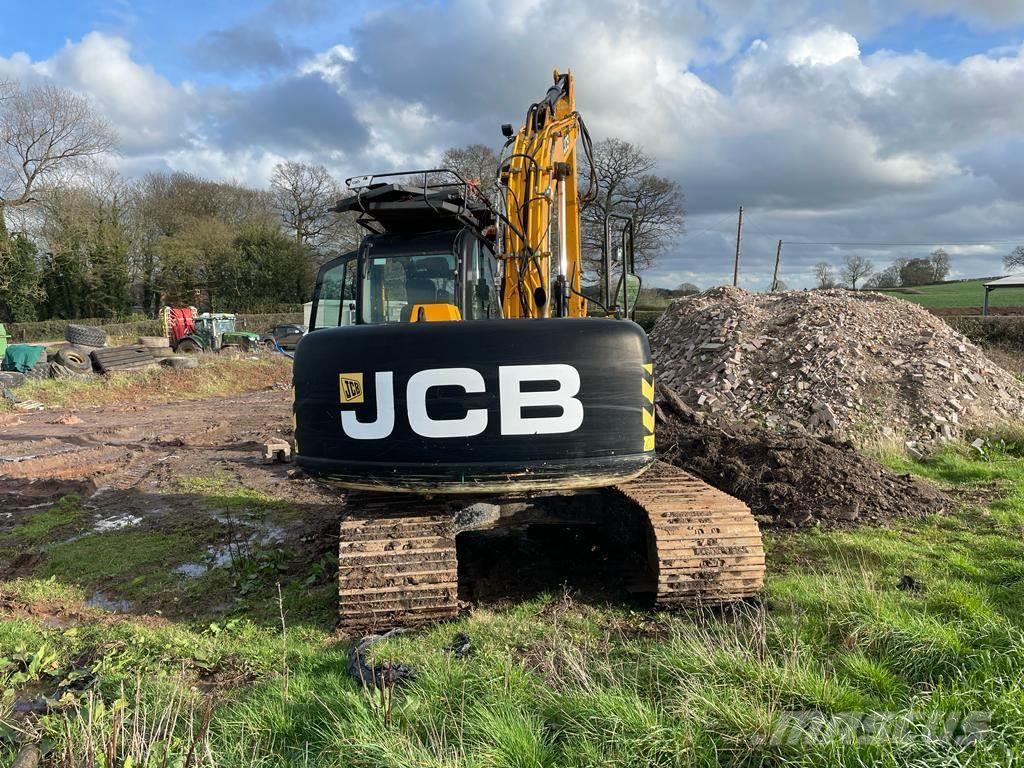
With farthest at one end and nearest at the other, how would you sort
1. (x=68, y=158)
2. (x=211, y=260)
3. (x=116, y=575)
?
(x=211, y=260), (x=68, y=158), (x=116, y=575)

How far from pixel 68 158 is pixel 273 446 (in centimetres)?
2783

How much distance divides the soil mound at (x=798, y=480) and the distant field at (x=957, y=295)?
31.5 metres

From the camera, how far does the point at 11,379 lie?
634 inches

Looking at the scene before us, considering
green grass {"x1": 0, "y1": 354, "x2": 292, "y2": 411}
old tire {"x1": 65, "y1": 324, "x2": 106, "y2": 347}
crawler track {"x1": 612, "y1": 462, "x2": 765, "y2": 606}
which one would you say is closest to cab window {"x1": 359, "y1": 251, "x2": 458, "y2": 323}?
crawler track {"x1": 612, "y1": 462, "x2": 765, "y2": 606}

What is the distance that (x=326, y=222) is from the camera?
148 feet

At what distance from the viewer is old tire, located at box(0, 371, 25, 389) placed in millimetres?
15891

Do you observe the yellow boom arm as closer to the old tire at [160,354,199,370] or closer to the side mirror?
the side mirror

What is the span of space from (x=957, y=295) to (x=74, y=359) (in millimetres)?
44458

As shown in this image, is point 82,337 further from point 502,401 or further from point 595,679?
point 595,679

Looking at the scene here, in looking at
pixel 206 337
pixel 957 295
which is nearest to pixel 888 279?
pixel 957 295

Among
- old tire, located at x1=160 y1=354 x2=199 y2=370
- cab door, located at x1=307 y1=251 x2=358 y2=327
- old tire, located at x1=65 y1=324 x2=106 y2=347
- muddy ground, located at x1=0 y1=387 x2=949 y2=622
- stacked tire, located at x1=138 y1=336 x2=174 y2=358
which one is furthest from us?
old tire, located at x1=65 y1=324 x2=106 y2=347

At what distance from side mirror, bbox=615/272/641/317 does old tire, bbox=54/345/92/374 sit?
17152 millimetres

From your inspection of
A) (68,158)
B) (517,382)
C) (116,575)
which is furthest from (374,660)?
(68,158)

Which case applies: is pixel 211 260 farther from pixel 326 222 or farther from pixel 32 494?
pixel 32 494
